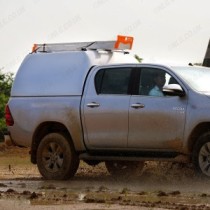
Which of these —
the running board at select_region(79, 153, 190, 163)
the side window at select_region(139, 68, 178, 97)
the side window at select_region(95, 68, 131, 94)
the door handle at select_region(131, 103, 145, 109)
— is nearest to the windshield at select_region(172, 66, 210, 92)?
the side window at select_region(139, 68, 178, 97)

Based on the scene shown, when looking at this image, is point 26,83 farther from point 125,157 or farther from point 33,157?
point 125,157

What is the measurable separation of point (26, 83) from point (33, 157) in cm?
124

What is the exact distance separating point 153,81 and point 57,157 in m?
2.24

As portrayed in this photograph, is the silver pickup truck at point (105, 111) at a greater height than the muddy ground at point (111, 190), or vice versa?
the silver pickup truck at point (105, 111)

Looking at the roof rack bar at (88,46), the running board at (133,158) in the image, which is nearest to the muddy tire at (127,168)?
the running board at (133,158)

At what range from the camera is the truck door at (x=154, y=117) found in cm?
1328

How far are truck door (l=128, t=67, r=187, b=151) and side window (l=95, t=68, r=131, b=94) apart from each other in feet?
0.96

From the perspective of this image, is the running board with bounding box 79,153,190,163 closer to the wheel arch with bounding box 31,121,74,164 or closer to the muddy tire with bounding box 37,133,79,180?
the muddy tire with bounding box 37,133,79,180

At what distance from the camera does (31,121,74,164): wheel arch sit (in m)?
15.0

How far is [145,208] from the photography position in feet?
32.5

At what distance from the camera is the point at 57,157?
49.4ft

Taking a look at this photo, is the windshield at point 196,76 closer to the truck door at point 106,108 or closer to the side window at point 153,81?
the side window at point 153,81

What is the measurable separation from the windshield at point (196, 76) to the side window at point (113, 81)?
0.82 metres

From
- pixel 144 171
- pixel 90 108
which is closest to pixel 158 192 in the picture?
pixel 90 108
